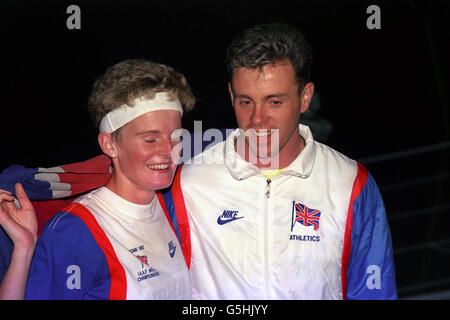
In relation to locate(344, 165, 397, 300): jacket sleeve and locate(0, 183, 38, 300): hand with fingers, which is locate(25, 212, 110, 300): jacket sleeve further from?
locate(344, 165, 397, 300): jacket sleeve

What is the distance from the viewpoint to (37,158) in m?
4.12

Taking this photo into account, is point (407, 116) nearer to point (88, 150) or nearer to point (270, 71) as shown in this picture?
point (88, 150)

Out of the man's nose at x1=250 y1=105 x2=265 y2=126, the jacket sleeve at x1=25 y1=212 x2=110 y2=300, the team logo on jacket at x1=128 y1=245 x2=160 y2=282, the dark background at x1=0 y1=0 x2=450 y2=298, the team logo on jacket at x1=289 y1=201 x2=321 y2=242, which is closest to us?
the jacket sleeve at x1=25 y1=212 x2=110 y2=300

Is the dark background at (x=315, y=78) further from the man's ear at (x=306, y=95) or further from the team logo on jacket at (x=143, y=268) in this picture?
the team logo on jacket at (x=143, y=268)

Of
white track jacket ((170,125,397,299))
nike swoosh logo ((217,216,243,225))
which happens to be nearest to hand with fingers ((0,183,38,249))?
white track jacket ((170,125,397,299))

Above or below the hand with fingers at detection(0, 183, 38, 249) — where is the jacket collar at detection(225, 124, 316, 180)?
above

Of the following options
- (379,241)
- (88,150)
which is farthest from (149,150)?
(88,150)

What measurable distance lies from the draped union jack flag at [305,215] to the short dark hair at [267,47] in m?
0.48

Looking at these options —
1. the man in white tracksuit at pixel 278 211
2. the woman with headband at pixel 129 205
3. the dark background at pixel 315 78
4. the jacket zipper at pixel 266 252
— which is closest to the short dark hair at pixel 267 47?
the man in white tracksuit at pixel 278 211

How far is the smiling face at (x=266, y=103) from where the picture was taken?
75.4 inches

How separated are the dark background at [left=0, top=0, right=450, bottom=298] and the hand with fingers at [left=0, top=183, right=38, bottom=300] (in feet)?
7.26

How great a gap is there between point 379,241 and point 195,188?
691 millimetres

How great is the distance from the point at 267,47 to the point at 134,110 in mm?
503

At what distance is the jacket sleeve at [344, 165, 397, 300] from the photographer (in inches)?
79.0
